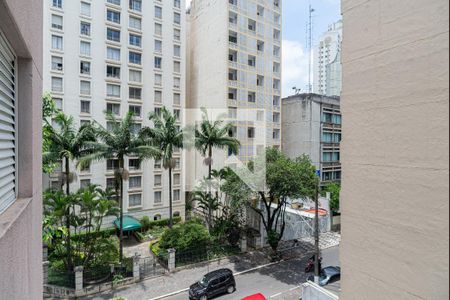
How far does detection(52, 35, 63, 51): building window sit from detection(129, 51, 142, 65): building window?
553cm

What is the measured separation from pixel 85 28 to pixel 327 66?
26568 millimetres

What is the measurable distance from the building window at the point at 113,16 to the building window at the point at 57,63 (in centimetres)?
562

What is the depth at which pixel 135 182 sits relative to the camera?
25531 millimetres

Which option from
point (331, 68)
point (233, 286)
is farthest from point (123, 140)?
point (331, 68)

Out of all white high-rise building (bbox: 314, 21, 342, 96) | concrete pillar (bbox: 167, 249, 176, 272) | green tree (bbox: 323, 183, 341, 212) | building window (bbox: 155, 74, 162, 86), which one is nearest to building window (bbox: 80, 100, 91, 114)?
building window (bbox: 155, 74, 162, 86)

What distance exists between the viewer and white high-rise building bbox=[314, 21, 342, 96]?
32.7 metres

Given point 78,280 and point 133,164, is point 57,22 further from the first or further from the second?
point 78,280

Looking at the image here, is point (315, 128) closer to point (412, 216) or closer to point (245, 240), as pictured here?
point (245, 240)

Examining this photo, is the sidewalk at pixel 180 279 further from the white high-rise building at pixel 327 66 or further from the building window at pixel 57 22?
the white high-rise building at pixel 327 66

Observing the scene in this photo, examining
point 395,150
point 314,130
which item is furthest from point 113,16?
point 395,150

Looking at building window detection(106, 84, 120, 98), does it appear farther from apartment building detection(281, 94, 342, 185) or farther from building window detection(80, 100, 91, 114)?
apartment building detection(281, 94, 342, 185)

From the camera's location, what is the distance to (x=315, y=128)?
3000cm

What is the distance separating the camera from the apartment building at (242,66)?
89.5ft

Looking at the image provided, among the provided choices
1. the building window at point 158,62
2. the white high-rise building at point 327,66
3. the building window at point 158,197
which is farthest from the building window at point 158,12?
the white high-rise building at point 327,66
